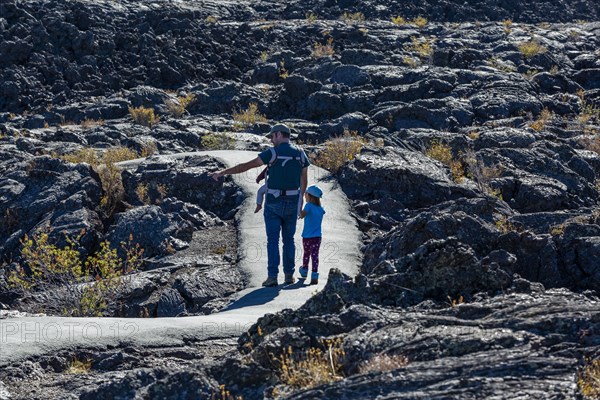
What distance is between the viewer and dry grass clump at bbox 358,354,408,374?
5.60 m

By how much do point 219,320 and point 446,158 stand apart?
10.8 metres

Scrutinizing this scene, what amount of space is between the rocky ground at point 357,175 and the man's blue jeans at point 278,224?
0.81m

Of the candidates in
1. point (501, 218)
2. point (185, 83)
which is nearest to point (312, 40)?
point (185, 83)

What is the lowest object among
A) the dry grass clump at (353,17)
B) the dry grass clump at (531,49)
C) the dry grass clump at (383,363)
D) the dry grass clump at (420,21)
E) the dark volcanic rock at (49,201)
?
the dark volcanic rock at (49,201)

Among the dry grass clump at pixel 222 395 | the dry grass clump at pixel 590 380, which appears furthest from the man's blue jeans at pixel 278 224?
the dry grass clump at pixel 590 380

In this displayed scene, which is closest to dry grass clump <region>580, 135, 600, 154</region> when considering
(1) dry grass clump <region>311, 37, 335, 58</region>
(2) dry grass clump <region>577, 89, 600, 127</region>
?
(2) dry grass clump <region>577, 89, 600, 127</region>

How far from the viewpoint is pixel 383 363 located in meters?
5.65

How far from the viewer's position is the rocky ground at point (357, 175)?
19.7 feet

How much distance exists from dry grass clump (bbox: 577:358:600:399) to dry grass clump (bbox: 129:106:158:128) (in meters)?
21.6

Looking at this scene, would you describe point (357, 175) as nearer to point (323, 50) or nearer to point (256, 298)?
point (256, 298)

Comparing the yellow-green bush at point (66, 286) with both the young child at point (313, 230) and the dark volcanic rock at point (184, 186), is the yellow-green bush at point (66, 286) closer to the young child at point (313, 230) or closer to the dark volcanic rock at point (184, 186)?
the young child at point (313, 230)

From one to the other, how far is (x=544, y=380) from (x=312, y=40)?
31.9 metres

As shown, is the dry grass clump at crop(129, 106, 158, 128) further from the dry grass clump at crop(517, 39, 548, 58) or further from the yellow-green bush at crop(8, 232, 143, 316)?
the yellow-green bush at crop(8, 232, 143, 316)

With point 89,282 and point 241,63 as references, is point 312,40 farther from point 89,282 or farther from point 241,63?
point 89,282
